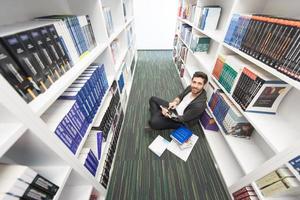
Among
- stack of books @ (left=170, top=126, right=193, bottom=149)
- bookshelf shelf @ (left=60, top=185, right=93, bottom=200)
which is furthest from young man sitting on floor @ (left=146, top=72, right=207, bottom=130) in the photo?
bookshelf shelf @ (left=60, top=185, right=93, bottom=200)

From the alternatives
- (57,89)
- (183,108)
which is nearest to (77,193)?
(57,89)

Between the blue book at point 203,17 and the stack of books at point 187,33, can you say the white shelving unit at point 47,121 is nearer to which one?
the blue book at point 203,17

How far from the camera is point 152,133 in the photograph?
181cm

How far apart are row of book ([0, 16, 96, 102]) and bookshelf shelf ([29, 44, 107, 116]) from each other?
0.8 inches

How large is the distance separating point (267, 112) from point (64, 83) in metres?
1.37

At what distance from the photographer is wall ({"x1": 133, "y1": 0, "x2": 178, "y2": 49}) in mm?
4121

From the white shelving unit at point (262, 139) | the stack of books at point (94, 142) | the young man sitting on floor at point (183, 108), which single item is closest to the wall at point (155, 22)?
the white shelving unit at point (262, 139)

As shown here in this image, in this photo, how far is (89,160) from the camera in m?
0.97

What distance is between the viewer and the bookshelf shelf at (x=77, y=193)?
2.98 ft

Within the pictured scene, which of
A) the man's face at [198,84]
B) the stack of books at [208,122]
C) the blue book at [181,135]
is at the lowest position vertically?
the blue book at [181,135]

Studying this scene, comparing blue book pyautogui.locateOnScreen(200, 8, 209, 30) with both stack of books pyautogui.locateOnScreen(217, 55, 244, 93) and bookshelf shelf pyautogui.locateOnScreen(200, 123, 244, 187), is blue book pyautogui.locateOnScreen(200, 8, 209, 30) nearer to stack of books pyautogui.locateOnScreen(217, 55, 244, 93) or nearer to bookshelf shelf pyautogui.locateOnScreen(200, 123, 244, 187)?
stack of books pyautogui.locateOnScreen(217, 55, 244, 93)

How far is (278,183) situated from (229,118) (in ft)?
1.86

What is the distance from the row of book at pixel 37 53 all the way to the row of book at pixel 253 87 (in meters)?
1.22

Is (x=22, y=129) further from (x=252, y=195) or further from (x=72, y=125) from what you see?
(x=252, y=195)
